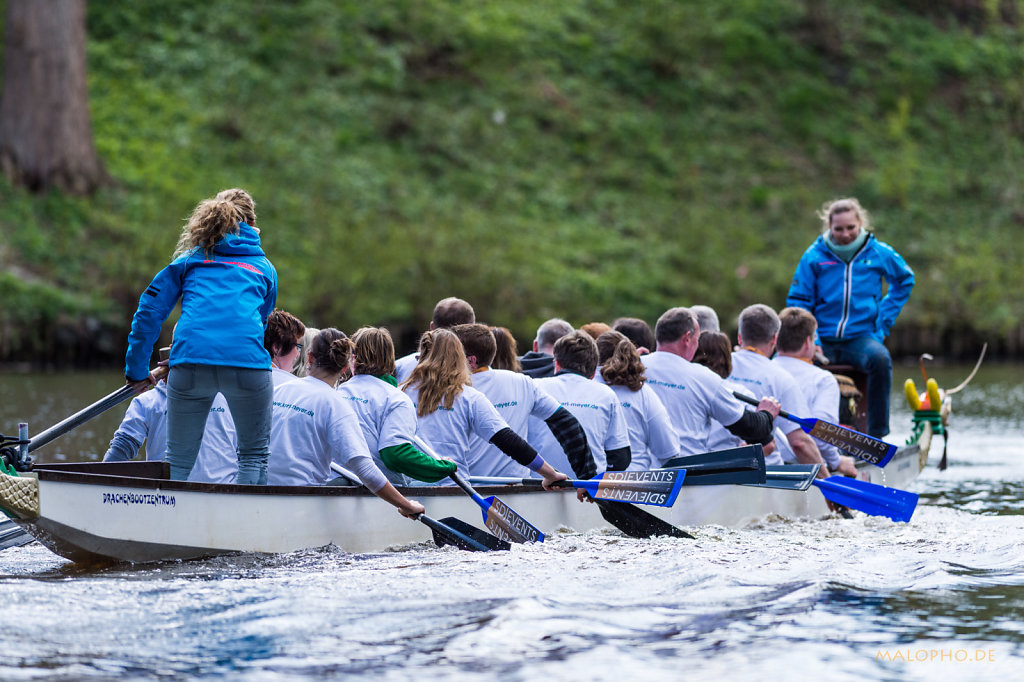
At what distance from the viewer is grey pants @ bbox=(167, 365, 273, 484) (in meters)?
5.86

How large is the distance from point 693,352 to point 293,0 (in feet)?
65.0

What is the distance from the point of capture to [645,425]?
23.9ft

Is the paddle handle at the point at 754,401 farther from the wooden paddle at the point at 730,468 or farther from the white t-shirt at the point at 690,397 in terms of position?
the wooden paddle at the point at 730,468

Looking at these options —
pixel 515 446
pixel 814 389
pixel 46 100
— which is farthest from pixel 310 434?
pixel 46 100

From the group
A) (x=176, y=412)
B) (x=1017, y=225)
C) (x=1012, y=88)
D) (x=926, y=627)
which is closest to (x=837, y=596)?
(x=926, y=627)

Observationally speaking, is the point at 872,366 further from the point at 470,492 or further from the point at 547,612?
the point at 547,612

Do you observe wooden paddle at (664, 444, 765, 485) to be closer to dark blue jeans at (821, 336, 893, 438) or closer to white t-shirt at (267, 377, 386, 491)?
white t-shirt at (267, 377, 386, 491)

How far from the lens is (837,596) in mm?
5449

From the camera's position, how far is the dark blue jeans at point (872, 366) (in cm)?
927

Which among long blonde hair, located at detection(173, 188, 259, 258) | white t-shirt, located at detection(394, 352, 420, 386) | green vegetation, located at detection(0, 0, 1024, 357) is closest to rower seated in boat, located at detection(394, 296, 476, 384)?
white t-shirt, located at detection(394, 352, 420, 386)

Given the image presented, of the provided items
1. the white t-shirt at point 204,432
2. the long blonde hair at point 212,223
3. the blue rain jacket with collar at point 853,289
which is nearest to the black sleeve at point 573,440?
the white t-shirt at point 204,432

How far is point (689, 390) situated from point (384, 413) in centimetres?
202

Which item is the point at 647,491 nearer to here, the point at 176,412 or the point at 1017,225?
the point at 176,412

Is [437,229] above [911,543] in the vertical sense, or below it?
above
